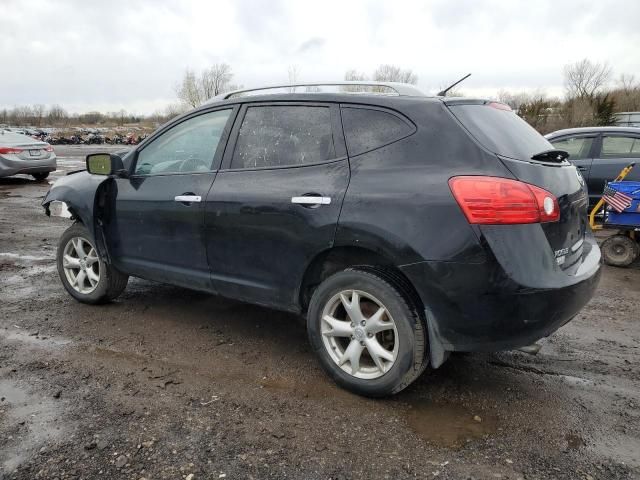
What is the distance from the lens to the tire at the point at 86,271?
473 centimetres

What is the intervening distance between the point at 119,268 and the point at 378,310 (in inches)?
99.2

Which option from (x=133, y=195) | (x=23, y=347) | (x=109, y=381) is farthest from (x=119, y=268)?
(x=109, y=381)

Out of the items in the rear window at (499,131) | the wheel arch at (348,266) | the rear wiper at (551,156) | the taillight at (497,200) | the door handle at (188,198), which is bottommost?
the wheel arch at (348,266)

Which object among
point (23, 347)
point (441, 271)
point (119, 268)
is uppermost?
point (441, 271)

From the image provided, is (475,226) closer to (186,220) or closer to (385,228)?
(385,228)

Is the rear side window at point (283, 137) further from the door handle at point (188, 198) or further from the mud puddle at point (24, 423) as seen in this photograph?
the mud puddle at point (24, 423)

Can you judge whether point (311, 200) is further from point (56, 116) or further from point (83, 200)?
point (56, 116)

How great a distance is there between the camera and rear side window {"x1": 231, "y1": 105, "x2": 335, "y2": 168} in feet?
11.2

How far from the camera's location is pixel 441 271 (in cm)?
284

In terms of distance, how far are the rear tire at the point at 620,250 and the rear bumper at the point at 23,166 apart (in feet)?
46.8

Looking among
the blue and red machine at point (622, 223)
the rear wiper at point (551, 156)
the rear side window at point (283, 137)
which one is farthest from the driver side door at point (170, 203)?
the blue and red machine at point (622, 223)

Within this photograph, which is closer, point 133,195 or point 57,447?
point 57,447

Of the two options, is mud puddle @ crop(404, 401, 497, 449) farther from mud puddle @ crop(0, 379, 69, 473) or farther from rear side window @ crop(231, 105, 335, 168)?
mud puddle @ crop(0, 379, 69, 473)

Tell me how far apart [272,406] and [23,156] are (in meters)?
14.4
